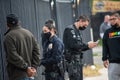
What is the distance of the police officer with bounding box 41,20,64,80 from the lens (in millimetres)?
9117

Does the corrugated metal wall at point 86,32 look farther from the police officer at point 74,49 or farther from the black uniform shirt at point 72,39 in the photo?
the black uniform shirt at point 72,39

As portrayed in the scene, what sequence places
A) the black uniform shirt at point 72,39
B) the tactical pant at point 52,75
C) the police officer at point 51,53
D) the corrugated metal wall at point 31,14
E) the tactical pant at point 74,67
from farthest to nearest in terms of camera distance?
the tactical pant at point 74,67 < the black uniform shirt at point 72,39 < the corrugated metal wall at point 31,14 < the tactical pant at point 52,75 < the police officer at point 51,53

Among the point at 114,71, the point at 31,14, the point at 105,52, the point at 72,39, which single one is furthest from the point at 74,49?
the point at 31,14

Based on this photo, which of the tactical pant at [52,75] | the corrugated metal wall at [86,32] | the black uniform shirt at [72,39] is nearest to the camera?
the tactical pant at [52,75]

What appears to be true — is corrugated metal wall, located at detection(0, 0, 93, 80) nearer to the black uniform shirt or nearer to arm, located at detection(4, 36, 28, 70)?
the black uniform shirt

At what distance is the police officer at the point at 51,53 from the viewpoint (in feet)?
29.9

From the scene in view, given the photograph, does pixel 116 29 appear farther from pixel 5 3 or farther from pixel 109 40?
pixel 5 3

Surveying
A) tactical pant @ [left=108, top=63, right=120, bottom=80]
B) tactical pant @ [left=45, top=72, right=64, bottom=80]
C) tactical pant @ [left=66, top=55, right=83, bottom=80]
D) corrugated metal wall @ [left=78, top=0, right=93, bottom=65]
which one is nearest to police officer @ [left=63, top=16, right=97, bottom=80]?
tactical pant @ [left=66, top=55, right=83, bottom=80]

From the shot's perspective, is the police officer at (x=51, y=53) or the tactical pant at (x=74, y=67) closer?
the police officer at (x=51, y=53)

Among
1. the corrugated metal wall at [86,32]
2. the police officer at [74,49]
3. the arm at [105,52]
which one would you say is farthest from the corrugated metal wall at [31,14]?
the arm at [105,52]

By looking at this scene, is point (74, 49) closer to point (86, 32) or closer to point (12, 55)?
point (12, 55)

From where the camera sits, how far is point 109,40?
9.35 meters

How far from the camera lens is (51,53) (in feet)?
30.0

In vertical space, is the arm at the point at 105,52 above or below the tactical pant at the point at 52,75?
above
